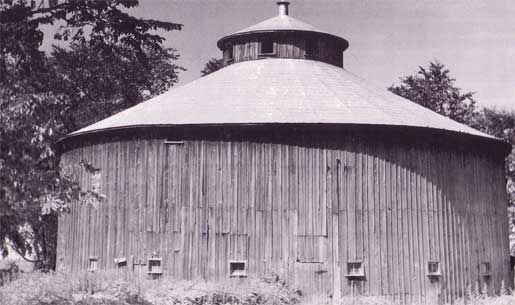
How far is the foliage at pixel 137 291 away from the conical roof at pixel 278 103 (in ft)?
15.2

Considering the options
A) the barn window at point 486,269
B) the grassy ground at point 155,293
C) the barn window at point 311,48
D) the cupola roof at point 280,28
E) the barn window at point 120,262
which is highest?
the cupola roof at point 280,28

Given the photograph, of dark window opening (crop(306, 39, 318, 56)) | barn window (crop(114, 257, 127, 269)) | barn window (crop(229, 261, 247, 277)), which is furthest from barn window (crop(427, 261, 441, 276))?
dark window opening (crop(306, 39, 318, 56))

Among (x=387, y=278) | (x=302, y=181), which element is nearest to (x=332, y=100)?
(x=302, y=181)

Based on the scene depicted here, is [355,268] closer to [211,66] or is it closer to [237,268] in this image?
[237,268]

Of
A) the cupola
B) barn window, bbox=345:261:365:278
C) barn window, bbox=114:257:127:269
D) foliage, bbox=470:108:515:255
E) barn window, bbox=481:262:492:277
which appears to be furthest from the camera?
foliage, bbox=470:108:515:255

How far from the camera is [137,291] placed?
15.4 m

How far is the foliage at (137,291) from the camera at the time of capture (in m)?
14.0

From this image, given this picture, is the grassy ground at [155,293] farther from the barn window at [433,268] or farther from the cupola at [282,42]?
the cupola at [282,42]

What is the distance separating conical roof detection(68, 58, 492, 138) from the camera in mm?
19328

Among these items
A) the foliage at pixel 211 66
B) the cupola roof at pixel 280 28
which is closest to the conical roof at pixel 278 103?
the cupola roof at pixel 280 28

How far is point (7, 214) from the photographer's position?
9.85 metres

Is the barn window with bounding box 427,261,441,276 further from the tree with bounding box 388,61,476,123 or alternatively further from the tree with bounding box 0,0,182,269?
the tree with bounding box 388,61,476,123

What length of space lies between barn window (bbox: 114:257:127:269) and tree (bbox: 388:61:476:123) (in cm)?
2566

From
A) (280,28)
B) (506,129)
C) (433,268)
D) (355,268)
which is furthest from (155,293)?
(506,129)
